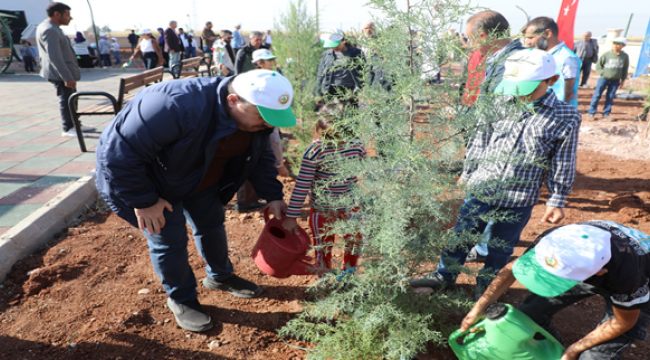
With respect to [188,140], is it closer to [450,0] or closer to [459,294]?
[450,0]

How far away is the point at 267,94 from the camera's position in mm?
1831

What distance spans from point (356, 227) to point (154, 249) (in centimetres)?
120

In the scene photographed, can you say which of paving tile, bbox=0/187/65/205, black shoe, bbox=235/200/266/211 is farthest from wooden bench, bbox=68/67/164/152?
black shoe, bbox=235/200/266/211

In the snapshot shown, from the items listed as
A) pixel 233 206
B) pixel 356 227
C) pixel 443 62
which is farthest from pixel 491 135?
pixel 233 206

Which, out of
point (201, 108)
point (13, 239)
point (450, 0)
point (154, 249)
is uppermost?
point (450, 0)

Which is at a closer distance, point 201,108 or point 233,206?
point 201,108

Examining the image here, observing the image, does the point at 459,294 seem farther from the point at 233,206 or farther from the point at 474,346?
the point at 233,206

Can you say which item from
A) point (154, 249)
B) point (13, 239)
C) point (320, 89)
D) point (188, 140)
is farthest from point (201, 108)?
point (320, 89)

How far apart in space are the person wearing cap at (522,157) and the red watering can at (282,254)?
32.2 inches

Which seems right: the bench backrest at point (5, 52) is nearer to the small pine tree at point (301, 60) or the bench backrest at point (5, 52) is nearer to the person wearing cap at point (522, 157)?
the small pine tree at point (301, 60)

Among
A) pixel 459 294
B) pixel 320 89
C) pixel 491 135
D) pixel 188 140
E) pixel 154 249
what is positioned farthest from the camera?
pixel 320 89

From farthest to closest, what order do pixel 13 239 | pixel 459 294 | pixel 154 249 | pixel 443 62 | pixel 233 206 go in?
pixel 233 206, pixel 13 239, pixel 154 249, pixel 459 294, pixel 443 62

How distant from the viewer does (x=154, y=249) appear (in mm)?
2227

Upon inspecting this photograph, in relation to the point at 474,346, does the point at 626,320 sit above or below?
above
